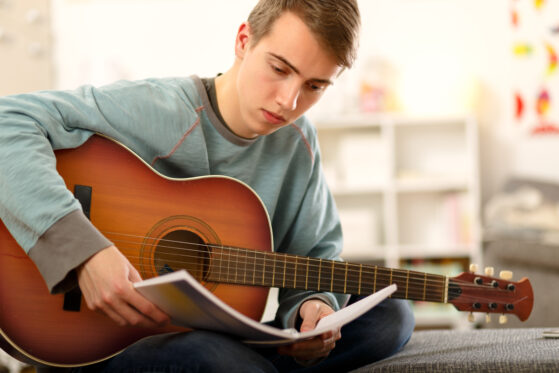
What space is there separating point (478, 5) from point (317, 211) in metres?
3.30

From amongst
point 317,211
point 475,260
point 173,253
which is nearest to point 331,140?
point 475,260

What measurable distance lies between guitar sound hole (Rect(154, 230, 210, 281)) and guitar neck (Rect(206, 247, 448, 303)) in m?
0.02

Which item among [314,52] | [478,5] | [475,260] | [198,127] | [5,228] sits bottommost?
[475,260]

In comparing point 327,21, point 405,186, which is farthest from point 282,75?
point 405,186

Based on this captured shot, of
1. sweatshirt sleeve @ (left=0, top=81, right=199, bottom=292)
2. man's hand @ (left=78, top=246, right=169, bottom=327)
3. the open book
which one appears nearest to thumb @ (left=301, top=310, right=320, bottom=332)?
the open book

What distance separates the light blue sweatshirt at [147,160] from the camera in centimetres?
90

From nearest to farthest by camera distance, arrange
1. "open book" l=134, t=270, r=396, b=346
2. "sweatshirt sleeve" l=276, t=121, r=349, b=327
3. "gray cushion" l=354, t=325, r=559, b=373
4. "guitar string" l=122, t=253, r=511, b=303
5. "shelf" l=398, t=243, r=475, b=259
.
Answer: "open book" l=134, t=270, r=396, b=346 < "gray cushion" l=354, t=325, r=559, b=373 < "guitar string" l=122, t=253, r=511, b=303 < "sweatshirt sleeve" l=276, t=121, r=349, b=327 < "shelf" l=398, t=243, r=475, b=259

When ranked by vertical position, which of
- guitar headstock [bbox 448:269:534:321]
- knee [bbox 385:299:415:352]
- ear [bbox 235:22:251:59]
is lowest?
knee [bbox 385:299:415:352]

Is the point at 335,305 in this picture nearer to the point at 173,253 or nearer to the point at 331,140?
the point at 173,253

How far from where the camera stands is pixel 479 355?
3.43ft

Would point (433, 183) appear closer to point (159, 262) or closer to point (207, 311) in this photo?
point (159, 262)

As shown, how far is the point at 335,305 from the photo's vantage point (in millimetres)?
1211

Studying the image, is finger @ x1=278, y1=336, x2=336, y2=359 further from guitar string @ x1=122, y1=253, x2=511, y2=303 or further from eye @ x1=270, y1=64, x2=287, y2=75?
eye @ x1=270, y1=64, x2=287, y2=75

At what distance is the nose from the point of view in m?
1.11
